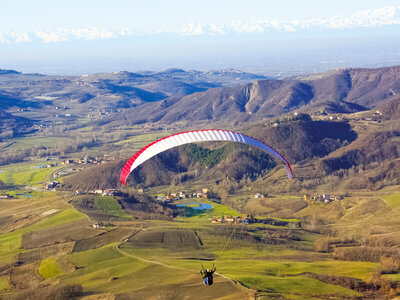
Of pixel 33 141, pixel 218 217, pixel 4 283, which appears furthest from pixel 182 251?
pixel 33 141

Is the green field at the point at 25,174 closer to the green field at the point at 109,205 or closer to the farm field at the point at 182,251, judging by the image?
the farm field at the point at 182,251

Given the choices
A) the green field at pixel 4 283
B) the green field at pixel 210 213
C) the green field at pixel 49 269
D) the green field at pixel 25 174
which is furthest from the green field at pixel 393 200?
the green field at pixel 25 174

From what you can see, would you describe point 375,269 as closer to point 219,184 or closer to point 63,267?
point 63,267

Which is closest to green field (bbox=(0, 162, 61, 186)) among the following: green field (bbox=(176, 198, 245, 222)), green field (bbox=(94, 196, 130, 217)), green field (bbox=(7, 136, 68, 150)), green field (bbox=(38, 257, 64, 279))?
green field (bbox=(7, 136, 68, 150))

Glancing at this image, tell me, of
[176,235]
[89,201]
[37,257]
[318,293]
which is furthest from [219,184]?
[318,293]

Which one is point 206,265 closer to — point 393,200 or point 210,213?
point 210,213
